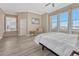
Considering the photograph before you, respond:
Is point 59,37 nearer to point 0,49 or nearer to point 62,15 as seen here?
point 62,15

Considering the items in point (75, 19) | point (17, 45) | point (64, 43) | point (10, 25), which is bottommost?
point (17, 45)

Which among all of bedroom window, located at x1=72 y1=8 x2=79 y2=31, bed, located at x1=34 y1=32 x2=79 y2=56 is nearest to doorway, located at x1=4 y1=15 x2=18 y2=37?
bed, located at x1=34 y1=32 x2=79 y2=56

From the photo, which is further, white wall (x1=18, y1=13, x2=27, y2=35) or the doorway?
white wall (x1=18, y1=13, x2=27, y2=35)

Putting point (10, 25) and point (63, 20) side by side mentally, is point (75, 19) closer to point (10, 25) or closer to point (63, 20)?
point (63, 20)

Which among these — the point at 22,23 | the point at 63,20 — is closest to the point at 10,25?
the point at 22,23

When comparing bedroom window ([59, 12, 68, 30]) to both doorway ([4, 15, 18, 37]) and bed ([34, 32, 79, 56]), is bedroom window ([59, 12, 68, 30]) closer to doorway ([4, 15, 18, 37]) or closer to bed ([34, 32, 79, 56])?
bed ([34, 32, 79, 56])

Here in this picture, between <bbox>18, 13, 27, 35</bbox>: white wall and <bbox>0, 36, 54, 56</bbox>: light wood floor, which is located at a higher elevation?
<bbox>18, 13, 27, 35</bbox>: white wall

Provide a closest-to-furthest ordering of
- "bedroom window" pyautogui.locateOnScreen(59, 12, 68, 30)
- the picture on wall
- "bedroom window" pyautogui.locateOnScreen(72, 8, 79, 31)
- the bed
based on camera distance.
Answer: the bed
"bedroom window" pyautogui.locateOnScreen(72, 8, 79, 31)
"bedroom window" pyautogui.locateOnScreen(59, 12, 68, 30)
the picture on wall

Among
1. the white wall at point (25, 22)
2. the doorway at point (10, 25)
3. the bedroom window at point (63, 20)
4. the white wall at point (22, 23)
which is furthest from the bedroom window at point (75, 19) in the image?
the doorway at point (10, 25)

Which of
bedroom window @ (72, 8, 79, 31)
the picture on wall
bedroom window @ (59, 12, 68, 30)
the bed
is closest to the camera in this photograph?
the bed

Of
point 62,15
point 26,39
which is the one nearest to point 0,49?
point 26,39

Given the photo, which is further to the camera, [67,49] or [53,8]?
[53,8]

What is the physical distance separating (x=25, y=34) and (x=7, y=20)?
0.52 meters

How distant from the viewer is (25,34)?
2.30m
